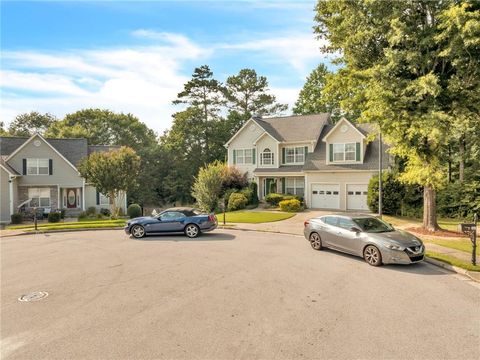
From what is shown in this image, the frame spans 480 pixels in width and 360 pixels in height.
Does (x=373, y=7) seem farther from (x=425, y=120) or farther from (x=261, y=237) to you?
(x=261, y=237)

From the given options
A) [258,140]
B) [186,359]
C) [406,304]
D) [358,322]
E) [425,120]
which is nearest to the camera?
[186,359]

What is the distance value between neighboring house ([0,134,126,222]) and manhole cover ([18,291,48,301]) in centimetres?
2353

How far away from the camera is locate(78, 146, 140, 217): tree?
24953mm

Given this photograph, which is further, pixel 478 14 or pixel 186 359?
pixel 478 14

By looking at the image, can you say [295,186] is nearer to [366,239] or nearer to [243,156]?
[243,156]

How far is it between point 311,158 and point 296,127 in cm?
483

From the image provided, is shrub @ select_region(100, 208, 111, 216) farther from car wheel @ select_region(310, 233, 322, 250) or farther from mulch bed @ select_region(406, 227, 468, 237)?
mulch bed @ select_region(406, 227, 468, 237)

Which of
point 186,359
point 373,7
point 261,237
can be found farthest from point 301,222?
point 186,359

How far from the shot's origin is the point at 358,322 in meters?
6.21

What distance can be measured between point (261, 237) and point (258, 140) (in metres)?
18.2

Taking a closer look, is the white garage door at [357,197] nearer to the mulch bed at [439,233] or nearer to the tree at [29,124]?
the mulch bed at [439,233]

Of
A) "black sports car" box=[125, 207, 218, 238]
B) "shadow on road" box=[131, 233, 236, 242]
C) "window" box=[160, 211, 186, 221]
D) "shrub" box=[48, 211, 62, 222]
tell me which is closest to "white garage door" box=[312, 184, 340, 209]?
"shadow on road" box=[131, 233, 236, 242]

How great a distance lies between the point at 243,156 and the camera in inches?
1363

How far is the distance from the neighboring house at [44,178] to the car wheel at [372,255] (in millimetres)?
25408
